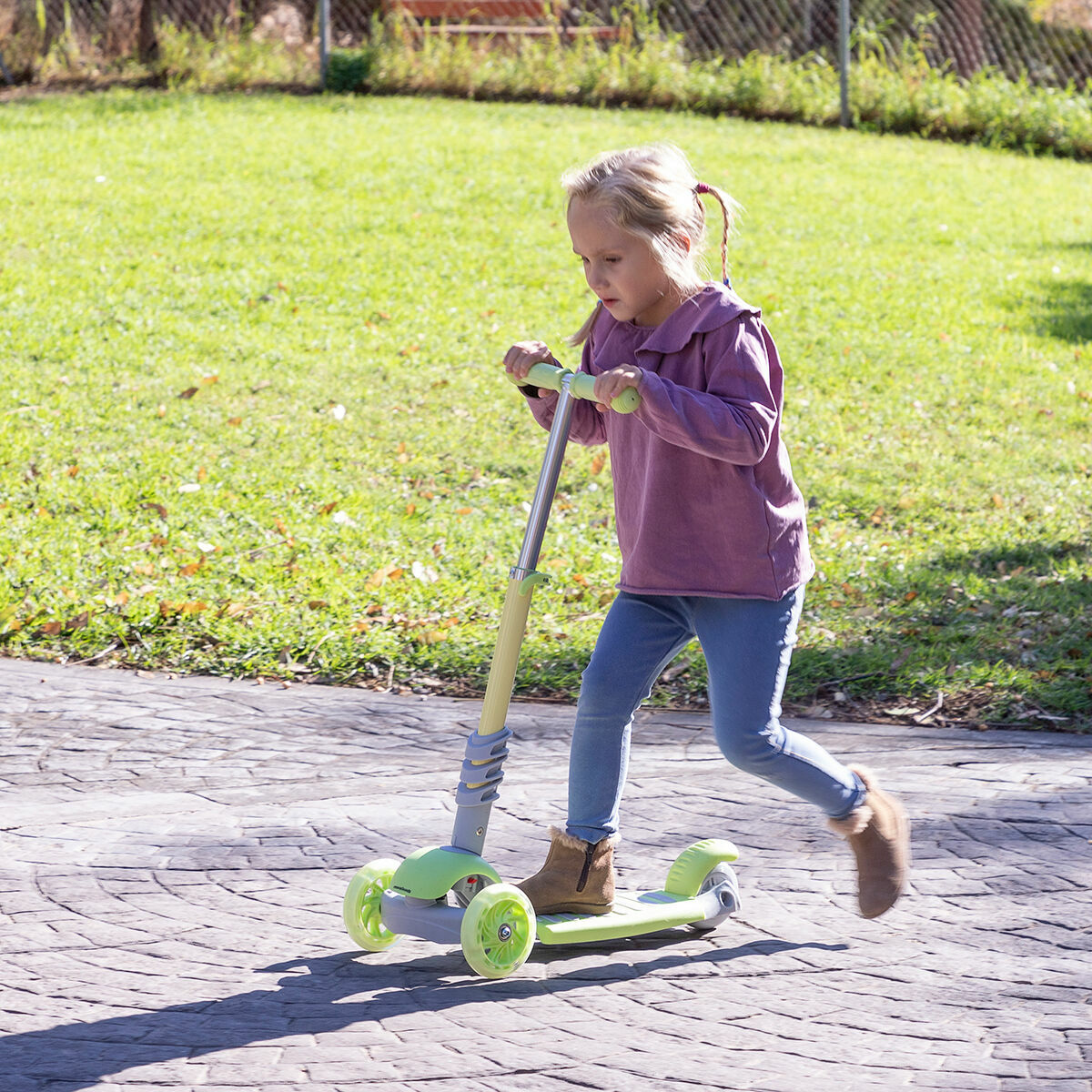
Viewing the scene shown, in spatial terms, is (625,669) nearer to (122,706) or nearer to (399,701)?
(399,701)

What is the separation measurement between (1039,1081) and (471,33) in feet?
49.5

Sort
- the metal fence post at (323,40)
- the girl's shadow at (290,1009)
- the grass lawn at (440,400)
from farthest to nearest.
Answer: the metal fence post at (323,40) < the grass lawn at (440,400) < the girl's shadow at (290,1009)

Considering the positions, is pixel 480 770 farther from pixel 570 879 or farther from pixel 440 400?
pixel 440 400

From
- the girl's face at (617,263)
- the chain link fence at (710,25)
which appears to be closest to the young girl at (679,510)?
the girl's face at (617,263)

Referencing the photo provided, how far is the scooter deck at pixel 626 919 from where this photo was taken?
314cm

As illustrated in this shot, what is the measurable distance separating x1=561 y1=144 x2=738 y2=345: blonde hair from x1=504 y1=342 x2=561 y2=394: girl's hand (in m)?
0.32

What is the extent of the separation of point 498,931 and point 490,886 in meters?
0.09

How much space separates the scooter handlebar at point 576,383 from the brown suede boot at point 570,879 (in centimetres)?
99

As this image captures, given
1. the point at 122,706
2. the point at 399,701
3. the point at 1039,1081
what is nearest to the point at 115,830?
the point at 122,706

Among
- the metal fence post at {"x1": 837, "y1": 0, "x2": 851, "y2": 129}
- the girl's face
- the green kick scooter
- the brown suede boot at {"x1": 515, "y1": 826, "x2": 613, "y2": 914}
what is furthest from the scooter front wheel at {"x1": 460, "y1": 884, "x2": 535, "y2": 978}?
the metal fence post at {"x1": 837, "y1": 0, "x2": 851, "y2": 129}

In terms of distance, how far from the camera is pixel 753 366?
2.94 metres

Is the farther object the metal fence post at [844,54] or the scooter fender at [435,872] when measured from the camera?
the metal fence post at [844,54]

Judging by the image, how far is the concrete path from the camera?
273cm

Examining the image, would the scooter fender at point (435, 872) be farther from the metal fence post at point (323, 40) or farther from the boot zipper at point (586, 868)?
the metal fence post at point (323, 40)
